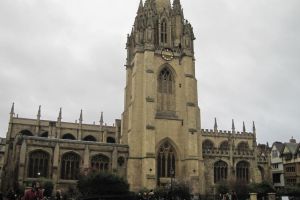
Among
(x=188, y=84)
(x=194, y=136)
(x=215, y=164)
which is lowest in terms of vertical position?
(x=215, y=164)

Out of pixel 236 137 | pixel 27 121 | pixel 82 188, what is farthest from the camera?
pixel 236 137

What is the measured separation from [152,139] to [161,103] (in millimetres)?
7216

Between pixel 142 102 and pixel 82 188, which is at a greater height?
pixel 142 102

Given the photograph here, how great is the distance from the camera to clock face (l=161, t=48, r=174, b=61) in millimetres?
60344

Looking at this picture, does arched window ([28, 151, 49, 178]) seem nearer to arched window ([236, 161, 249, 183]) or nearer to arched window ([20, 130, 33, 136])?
arched window ([20, 130, 33, 136])

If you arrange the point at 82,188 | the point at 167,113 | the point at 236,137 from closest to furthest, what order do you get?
the point at 82,188 < the point at 167,113 < the point at 236,137

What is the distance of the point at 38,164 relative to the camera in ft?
163

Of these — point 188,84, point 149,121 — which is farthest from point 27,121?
point 188,84

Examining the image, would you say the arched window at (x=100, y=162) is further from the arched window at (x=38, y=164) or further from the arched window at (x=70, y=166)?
the arched window at (x=38, y=164)

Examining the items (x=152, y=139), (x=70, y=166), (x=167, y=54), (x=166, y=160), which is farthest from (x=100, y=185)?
(x=167, y=54)

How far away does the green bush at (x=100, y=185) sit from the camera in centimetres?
4128

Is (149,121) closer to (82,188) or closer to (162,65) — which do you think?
(162,65)

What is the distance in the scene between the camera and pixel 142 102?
56.6 metres

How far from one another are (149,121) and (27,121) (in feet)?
87.3
